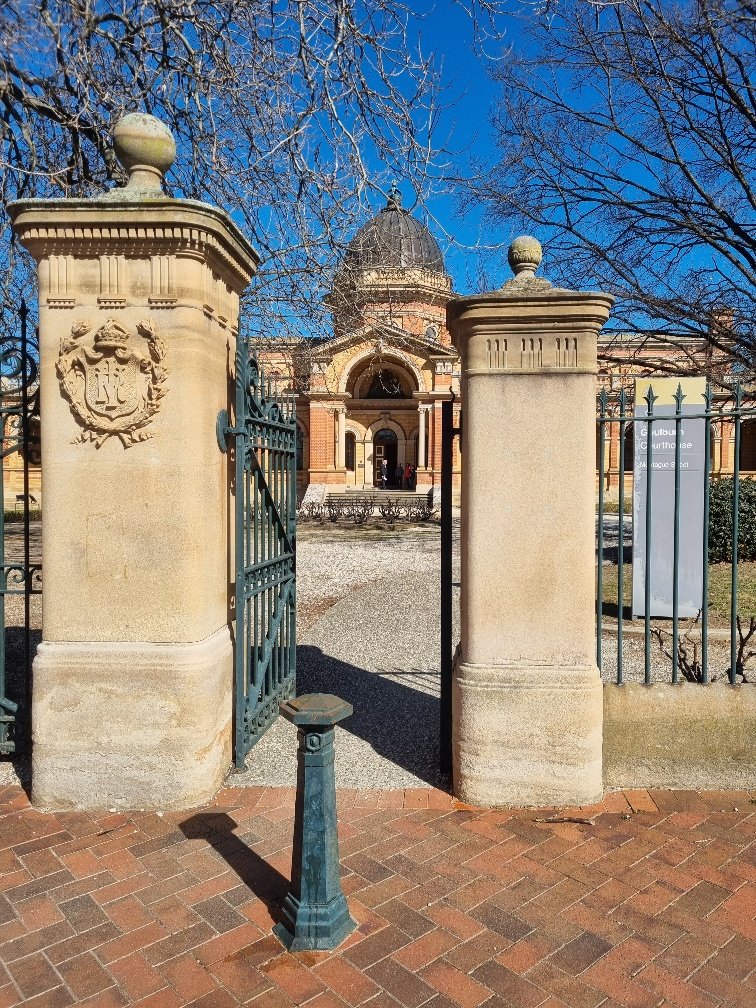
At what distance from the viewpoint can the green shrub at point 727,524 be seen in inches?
481

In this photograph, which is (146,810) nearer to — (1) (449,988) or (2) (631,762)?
(1) (449,988)

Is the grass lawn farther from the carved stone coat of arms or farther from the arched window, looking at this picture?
the arched window

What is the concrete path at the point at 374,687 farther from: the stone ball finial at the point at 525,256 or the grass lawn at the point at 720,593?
the stone ball finial at the point at 525,256

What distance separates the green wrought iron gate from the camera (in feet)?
13.3

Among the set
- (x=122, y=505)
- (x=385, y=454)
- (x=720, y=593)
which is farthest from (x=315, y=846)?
(x=385, y=454)

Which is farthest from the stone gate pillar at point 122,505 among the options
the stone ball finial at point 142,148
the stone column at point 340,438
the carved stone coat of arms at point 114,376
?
the stone column at point 340,438

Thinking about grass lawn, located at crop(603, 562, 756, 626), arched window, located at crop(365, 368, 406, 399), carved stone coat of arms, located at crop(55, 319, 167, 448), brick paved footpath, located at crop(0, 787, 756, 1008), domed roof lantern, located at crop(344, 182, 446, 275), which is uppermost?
arched window, located at crop(365, 368, 406, 399)

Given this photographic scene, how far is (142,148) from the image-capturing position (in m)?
3.79

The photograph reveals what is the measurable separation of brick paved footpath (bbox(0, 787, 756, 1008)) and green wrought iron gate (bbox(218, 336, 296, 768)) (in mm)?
765

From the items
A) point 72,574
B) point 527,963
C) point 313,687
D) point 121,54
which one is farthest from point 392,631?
point 121,54

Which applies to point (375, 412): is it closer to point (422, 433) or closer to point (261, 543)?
point (422, 433)

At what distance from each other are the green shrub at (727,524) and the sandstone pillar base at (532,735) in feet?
31.4

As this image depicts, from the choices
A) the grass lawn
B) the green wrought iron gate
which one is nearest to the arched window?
the grass lawn

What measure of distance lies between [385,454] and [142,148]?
38673mm
